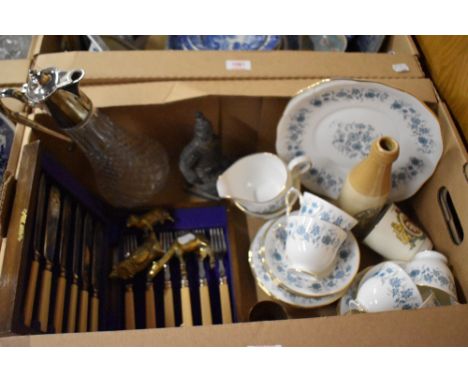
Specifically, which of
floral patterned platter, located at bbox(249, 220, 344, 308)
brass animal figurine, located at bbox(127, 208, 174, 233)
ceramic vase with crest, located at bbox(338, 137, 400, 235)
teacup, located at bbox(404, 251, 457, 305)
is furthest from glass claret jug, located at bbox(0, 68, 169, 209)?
teacup, located at bbox(404, 251, 457, 305)

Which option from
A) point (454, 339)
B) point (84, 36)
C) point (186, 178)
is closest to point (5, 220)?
point (186, 178)

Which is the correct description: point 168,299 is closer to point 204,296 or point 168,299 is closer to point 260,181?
point 204,296

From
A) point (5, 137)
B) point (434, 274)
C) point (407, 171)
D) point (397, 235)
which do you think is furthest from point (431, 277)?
point (5, 137)

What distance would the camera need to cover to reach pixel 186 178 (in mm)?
889

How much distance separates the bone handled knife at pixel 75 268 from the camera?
0.70 meters

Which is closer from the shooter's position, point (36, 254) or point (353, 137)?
point (36, 254)

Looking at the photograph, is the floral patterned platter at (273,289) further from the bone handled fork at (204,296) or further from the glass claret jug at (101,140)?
the glass claret jug at (101,140)

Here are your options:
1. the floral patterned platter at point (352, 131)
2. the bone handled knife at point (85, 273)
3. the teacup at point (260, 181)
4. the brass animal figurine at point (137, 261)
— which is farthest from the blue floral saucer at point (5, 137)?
the floral patterned platter at point (352, 131)

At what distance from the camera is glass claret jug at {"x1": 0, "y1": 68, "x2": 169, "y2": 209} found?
0.63 meters

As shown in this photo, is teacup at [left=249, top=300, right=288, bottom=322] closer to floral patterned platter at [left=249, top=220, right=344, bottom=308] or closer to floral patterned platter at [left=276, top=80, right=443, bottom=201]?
floral patterned platter at [left=249, top=220, right=344, bottom=308]

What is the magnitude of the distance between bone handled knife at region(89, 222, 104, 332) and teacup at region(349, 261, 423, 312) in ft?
1.46

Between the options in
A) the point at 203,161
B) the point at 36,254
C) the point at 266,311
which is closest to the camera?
the point at 36,254

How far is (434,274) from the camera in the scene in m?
0.66

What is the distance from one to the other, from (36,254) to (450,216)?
2.27 ft
